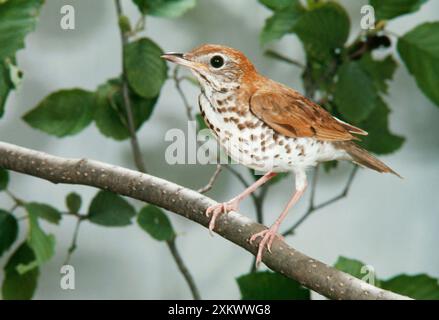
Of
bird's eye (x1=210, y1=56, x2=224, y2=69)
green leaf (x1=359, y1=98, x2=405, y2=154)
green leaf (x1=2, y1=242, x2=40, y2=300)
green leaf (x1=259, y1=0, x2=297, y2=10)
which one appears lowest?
green leaf (x1=2, y1=242, x2=40, y2=300)

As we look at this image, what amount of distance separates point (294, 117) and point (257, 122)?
0.03m

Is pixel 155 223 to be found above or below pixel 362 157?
below

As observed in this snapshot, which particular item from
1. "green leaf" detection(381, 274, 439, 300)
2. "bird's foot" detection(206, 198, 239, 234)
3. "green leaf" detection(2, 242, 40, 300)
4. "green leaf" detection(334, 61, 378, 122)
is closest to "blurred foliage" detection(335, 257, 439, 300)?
"green leaf" detection(381, 274, 439, 300)

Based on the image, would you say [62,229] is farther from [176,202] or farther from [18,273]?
[176,202]

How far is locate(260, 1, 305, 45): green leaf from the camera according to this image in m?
0.75

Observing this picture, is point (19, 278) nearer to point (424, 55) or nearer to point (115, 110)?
point (115, 110)

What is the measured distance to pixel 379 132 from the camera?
826 millimetres

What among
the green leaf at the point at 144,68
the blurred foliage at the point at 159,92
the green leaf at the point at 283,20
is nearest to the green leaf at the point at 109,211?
the blurred foliage at the point at 159,92

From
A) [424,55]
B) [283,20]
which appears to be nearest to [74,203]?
[283,20]

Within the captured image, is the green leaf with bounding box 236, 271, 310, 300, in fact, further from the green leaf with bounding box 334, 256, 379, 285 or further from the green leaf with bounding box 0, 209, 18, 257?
the green leaf with bounding box 0, 209, 18, 257

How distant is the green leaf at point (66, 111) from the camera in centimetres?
75

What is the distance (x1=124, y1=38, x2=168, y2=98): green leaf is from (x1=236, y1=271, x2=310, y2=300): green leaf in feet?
0.67

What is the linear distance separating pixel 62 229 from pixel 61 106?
8.8 inches
